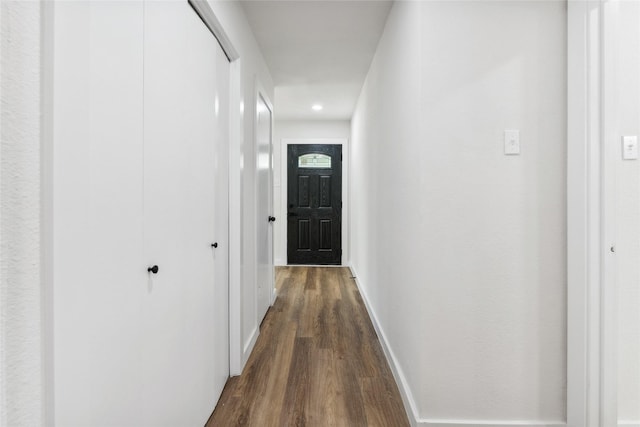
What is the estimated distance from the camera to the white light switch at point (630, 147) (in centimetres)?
142

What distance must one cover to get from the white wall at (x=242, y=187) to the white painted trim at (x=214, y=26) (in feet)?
0.13

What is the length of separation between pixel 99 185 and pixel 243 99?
4.94ft

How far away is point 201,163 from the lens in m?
1.52

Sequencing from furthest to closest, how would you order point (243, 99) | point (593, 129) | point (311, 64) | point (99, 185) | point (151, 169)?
point (311, 64) → point (243, 99) → point (593, 129) → point (151, 169) → point (99, 185)

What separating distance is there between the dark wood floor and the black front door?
2.01 metres

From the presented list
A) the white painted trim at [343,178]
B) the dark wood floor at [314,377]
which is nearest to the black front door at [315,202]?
the white painted trim at [343,178]

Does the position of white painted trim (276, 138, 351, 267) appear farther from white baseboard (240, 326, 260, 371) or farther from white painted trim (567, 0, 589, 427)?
white painted trim (567, 0, 589, 427)

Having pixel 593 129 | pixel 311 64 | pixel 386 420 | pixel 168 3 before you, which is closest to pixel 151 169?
pixel 168 3

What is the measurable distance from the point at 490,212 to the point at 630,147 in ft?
2.11

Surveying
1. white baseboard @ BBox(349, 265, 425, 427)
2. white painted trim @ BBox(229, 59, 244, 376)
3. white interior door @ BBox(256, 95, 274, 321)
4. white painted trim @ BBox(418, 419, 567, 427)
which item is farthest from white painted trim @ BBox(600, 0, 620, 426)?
white interior door @ BBox(256, 95, 274, 321)

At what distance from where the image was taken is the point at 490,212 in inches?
58.7

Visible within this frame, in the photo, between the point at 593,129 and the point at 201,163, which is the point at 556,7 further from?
the point at 201,163

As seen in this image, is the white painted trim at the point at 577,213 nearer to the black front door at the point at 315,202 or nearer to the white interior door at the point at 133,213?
the white interior door at the point at 133,213

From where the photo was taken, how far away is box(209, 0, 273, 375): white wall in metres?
2.00
